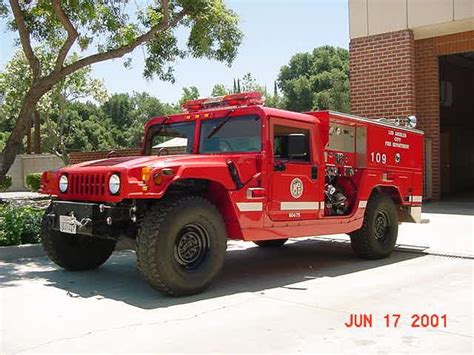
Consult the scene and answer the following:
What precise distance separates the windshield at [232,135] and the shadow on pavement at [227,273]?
156 centimetres

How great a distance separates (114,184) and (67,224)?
98 cm

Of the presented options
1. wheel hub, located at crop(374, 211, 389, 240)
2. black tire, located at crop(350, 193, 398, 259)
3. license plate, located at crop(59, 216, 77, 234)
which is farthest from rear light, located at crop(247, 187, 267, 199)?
wheel hub, located at crop(374, 211, 389, 240)

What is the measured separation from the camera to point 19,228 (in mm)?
8578

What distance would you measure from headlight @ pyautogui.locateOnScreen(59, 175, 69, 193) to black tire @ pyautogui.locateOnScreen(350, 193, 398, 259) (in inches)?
156

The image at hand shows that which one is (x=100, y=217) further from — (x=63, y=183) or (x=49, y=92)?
(x=49, y=92)

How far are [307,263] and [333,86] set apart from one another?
45.9 metres

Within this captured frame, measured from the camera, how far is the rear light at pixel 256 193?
20.6 ft

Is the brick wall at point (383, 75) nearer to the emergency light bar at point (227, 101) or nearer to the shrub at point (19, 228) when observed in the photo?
the emergency light bar at point (227, 101)

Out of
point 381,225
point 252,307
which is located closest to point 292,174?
point 252,307

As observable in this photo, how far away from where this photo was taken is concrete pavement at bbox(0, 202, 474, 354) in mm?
4371

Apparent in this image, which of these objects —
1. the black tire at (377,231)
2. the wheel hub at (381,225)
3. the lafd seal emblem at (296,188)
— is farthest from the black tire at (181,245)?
the wheel hub at (381,225)

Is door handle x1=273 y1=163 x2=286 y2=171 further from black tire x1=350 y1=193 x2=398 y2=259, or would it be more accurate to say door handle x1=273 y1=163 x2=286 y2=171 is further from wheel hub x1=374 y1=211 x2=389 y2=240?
wheel hub x1=374 y1=211 x2=389 y2=240

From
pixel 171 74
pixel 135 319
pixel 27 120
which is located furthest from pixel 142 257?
pixel 171 74

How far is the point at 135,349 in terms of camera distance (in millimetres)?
4230
